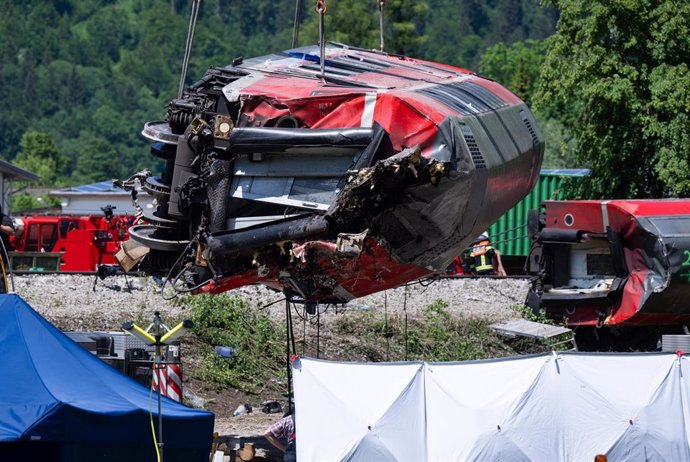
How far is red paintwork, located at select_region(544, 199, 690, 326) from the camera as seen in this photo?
2145 cm

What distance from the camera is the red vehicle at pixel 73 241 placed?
96.5 feet

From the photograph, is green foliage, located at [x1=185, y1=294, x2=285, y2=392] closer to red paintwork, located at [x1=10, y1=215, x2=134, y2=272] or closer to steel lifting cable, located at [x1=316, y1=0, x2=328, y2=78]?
red paintwork, located at [x1=10, y1=215, x2=134, y2=272]

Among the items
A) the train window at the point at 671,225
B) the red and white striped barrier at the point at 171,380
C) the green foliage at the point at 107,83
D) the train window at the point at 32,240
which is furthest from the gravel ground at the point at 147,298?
the green foliage at the point at 107,83

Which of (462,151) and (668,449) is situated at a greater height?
(462,151)

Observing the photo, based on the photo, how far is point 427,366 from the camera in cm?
1380

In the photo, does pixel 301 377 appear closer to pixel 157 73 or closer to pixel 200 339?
pixel 200 339

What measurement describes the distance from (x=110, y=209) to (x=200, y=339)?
22.0 feet

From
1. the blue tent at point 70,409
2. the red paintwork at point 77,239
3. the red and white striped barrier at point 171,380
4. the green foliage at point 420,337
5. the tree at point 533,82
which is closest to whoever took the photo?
the blue tent at point 70,409

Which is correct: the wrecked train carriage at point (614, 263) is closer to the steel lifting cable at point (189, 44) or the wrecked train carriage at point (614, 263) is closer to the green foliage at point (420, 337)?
the green foliage at point (420, 337)

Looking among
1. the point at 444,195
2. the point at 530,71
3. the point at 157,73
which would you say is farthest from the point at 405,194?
the point at 157,73

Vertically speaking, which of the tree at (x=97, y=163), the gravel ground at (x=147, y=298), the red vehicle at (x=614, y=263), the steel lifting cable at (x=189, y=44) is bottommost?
the tree at (x=97, y=163)

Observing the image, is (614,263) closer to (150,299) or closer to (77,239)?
(150,299)

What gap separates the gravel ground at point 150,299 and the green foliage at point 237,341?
344 millimetres

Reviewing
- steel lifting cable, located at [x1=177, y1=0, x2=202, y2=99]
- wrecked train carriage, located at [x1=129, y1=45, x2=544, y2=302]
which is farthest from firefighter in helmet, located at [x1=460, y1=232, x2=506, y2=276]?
steel lifting cable, located at [x1=177, y1=0, x2=202, y2=99]
